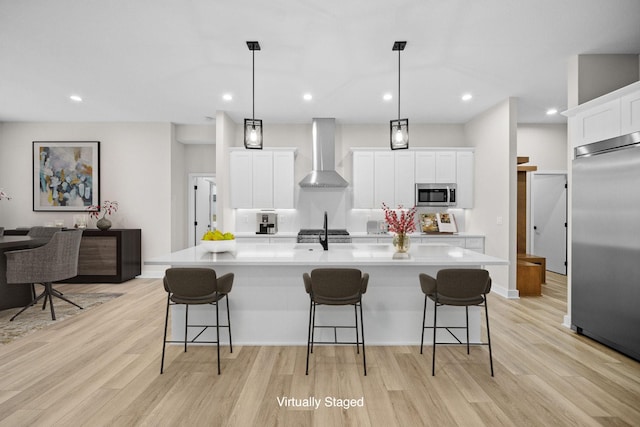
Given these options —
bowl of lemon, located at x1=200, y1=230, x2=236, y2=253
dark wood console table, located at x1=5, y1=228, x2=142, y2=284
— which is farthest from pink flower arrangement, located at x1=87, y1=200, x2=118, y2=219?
bowl of lemon, located at x1=200, y1=230, x2=236, y2=253

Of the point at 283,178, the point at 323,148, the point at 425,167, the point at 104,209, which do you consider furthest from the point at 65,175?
the point at 425,167

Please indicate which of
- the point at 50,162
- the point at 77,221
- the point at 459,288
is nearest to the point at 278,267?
the point at 459,288

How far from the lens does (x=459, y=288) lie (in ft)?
8.83

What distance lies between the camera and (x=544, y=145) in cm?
660

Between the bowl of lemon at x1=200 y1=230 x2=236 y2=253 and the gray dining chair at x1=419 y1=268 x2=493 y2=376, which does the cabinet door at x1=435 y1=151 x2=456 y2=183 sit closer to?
the gray dining chair at x1=419 y1=268 x2=493 y2=376

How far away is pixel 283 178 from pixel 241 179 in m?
0.77

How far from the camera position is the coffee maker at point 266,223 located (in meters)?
6.20

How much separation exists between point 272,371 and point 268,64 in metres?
3.26

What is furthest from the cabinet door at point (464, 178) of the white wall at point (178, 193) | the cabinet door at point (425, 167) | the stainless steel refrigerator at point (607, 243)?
the white wall at point (178, 193)

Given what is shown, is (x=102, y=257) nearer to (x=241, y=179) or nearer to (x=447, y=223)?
(x=241, y=179)

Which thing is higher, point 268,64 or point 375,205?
A: point 268,64

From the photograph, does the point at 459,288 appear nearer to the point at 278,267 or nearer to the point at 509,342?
the point at 509,342

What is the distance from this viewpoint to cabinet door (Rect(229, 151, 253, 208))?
6.12 meters

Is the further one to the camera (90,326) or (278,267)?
(90,326)
